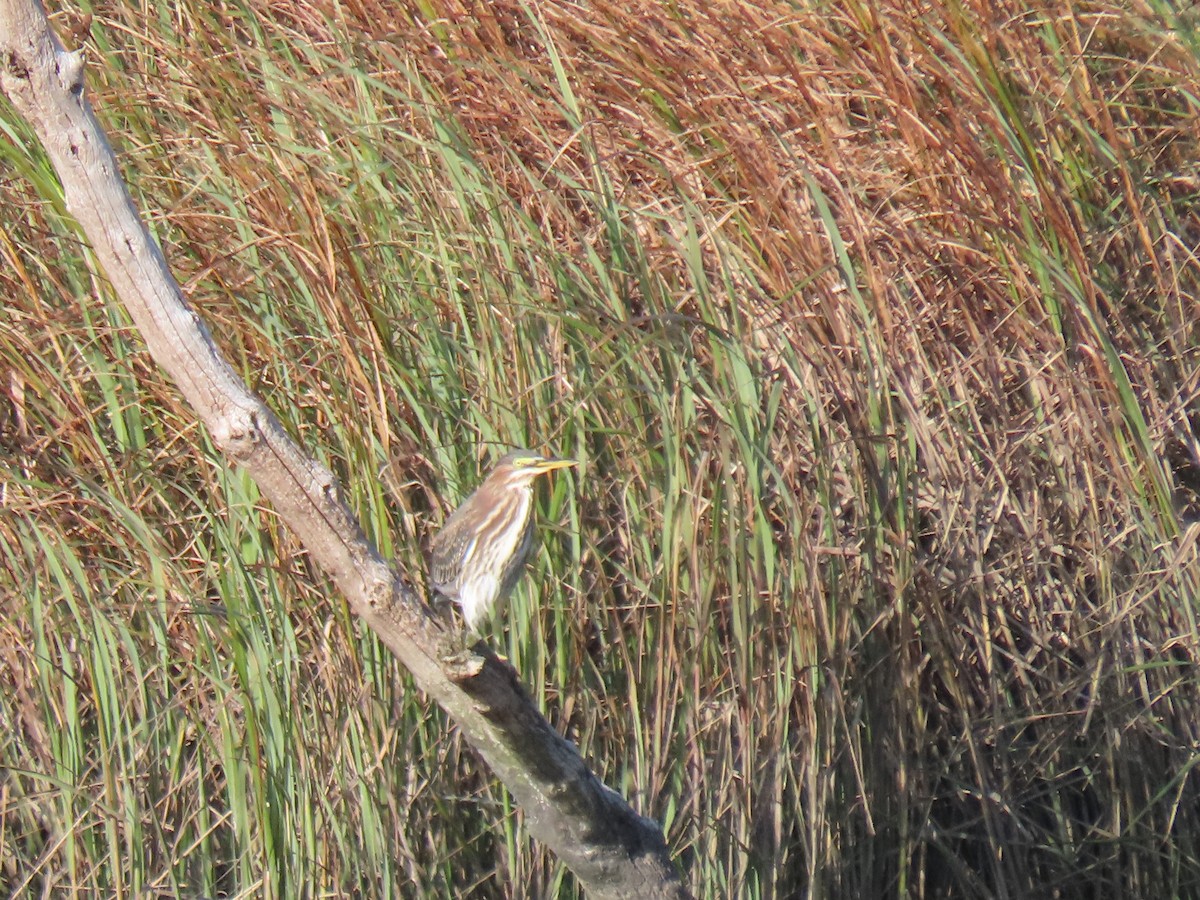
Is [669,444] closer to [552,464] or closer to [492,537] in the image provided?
[552,464]

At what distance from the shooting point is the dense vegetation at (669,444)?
110 inches

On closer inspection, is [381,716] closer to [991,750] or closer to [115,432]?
[115,432]

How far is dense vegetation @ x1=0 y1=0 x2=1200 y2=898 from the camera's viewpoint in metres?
2.79

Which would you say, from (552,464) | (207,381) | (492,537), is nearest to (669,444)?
(552,464)

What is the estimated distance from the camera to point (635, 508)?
Result: 9.46ft

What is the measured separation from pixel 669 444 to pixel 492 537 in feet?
1.31

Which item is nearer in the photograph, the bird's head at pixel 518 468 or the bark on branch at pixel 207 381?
the bark on branch at pixel 207 381

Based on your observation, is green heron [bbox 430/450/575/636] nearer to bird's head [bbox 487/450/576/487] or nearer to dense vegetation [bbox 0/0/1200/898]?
bird's head [bbox 487/450/576/487]

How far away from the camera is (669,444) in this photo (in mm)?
2838

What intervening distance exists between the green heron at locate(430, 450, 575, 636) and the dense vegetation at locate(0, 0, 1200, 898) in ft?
0.43

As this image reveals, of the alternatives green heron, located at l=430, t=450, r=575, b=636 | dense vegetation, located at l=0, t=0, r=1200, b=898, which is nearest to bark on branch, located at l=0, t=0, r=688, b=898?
green heron, located at l=430, t=450, r=575, b=636

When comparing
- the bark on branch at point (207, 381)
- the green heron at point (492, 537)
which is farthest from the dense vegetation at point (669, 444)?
the bark on branch at point (207, 381)

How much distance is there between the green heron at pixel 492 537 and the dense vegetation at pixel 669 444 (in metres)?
0.13

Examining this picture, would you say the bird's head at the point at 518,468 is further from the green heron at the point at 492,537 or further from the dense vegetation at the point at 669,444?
the dense vegetation at the point at 669,444
